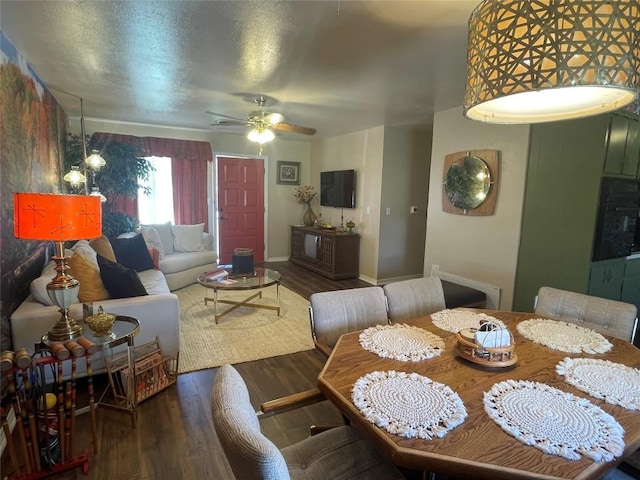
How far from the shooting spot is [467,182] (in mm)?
3807

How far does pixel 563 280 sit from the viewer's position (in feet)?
10.1

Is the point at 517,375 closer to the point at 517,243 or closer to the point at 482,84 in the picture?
the point at 482,84

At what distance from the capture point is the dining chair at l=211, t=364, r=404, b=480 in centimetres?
79

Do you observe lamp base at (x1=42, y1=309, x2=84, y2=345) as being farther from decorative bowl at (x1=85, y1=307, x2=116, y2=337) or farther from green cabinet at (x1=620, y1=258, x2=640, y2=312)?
green cabinet at (x1=620, y1=258, x2=640, y2=312)

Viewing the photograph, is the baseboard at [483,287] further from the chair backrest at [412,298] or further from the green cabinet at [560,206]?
the chair backrest at [412,298]

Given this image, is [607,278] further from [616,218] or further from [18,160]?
[18,160]

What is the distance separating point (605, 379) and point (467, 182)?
2828 millimetres

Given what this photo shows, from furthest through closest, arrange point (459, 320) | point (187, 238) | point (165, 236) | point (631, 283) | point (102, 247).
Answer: point (187, 238) < point (165, 236) < point (102, 247) < point (631, 283) < point (459, 320)

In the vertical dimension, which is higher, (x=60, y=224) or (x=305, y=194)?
(x=305, y=194)

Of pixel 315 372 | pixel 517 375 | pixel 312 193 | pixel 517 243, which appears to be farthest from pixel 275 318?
pixel 312 193

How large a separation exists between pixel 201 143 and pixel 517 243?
194 inches

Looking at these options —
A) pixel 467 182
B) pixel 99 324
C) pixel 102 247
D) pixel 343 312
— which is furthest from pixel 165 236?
pixel 467 182

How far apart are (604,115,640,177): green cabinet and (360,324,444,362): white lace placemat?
2413 mm

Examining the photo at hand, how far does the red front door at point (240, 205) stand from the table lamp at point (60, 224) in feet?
14.7
